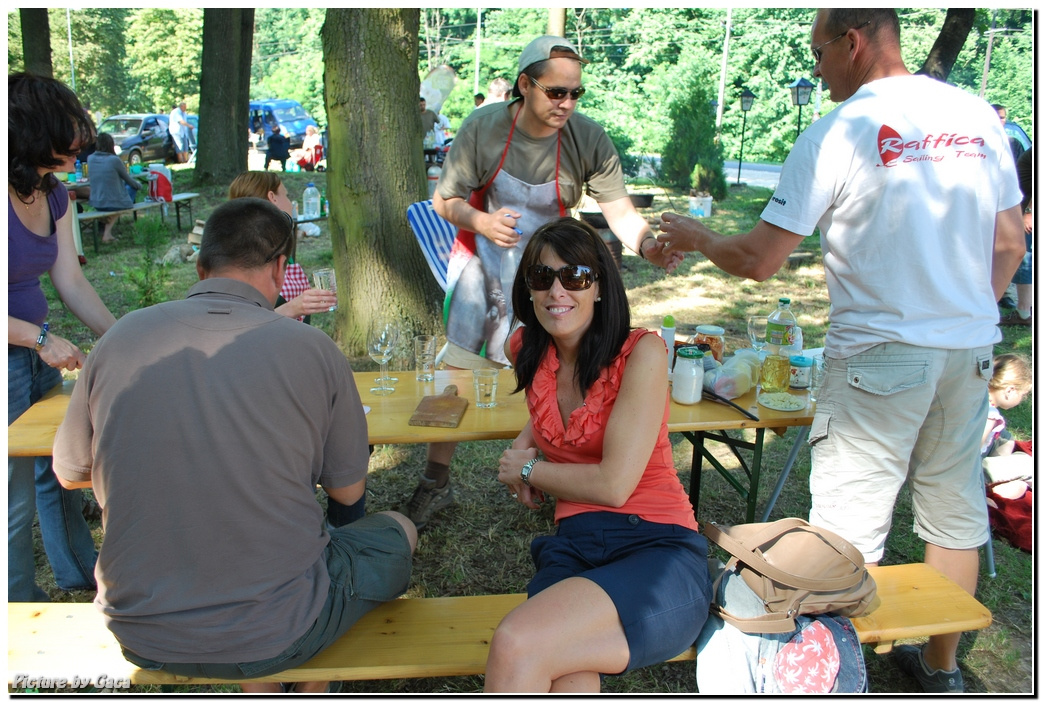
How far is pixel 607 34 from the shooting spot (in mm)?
37719

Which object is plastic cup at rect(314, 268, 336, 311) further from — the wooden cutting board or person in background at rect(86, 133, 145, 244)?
person in background at rect(86, 133, 145, 244)

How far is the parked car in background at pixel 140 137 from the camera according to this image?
21.2 m

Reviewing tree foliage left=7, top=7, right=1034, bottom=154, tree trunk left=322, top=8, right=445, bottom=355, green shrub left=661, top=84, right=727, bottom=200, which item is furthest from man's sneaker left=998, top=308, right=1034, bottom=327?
tree foliage left=7, top=7, right=1034, bottom=154

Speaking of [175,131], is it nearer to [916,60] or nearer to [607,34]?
[607,34]

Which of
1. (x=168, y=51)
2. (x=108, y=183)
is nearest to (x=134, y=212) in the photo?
→ (x=108, y=183)

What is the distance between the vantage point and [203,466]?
1.70 meters

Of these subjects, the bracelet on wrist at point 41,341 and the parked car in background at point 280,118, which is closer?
the bracelet on wrist at point 41,341

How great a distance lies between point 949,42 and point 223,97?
1131 centimetres

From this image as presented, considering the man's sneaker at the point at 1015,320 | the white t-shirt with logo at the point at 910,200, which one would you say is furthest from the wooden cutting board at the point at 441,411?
the man's sneaker at the point at 1015,320

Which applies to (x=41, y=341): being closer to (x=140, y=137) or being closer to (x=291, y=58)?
(x=140, y=137)

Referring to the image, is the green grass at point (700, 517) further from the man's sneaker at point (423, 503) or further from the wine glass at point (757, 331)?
the wine glass at point (757, 331)

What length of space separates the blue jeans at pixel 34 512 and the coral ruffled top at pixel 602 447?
192cm

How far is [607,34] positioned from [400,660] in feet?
130

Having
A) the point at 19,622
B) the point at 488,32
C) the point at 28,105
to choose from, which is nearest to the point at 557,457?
the point at 19,622
